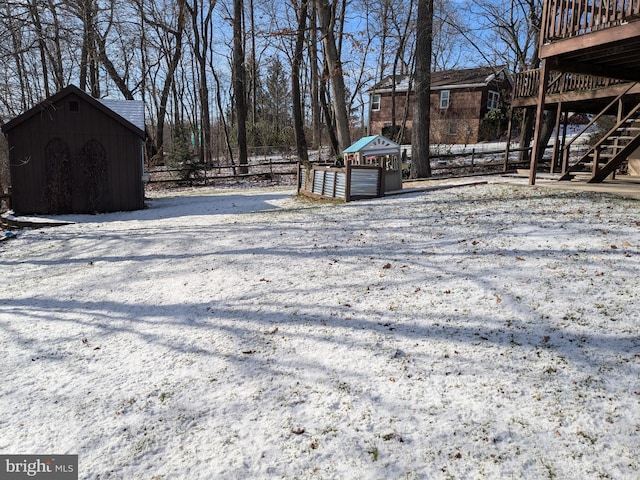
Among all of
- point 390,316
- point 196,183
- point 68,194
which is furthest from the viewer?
point 196,183

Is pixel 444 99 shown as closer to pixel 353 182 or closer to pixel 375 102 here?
pixel 375 102

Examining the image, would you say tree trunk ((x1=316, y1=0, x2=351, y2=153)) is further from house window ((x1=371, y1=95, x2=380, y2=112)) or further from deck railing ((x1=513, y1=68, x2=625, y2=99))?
house window ((x1=371, y1=95, x2=380, y2=112))

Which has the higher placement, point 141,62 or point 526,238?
point 141,62

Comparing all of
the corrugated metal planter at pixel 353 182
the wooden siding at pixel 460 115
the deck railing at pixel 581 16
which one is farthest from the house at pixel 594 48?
the wooden siding at pixel 460 115

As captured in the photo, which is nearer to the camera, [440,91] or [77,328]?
[77,328]

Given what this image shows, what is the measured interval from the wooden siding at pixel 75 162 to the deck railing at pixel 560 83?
13952mm

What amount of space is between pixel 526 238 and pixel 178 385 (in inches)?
194

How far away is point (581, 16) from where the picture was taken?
Result: 867 centimetres

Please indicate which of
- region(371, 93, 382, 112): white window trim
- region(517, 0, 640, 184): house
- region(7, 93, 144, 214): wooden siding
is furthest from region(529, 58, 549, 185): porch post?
region(371, 93, 382, 112): white window trim

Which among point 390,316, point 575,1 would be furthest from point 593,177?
point 390,316

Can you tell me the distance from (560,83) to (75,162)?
16.5 meters

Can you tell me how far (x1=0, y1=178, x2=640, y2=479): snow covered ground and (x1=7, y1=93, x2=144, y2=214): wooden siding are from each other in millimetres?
8797

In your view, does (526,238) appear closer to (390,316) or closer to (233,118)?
(390,316)

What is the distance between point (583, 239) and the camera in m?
5.98
